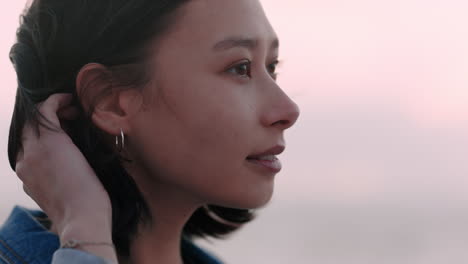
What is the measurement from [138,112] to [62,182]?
29 cm

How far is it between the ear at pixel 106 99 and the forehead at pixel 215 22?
23cm

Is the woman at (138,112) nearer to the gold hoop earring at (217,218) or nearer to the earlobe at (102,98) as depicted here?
the earlobe at (102,98)

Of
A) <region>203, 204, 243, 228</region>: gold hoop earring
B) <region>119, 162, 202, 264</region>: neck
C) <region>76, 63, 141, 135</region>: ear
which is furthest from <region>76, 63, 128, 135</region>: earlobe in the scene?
<region>203, 204, 243, 228</region>: gold hoop earring

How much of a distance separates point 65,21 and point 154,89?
34cm

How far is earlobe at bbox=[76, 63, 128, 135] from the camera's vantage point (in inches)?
Answer: 89.2

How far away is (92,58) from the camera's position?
226 cm

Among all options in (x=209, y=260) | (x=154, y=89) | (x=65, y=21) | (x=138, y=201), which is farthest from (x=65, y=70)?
(x=209, y=260)

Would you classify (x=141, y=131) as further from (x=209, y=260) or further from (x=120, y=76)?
(x=209, y=260)

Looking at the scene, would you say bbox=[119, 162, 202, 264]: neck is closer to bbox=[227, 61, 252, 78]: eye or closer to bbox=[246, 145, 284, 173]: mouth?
bbox=[246, 145, 284, 173]: mouth

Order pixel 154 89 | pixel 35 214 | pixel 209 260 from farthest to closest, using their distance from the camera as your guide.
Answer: pixel 209 260 → pixel 35 214 → pixel 154 89

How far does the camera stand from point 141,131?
89.6 inches

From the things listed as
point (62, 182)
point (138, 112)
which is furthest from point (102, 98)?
point (62, 182)

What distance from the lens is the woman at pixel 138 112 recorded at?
2213mm

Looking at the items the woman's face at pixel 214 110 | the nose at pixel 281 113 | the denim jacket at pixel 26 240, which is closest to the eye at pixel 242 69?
the woman's face at pixel 214 110
